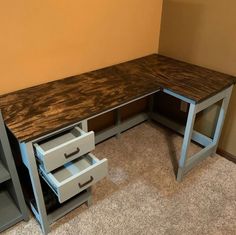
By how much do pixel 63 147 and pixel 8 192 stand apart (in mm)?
698

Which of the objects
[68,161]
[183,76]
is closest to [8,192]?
[68,161]

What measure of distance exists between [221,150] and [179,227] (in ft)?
2.83

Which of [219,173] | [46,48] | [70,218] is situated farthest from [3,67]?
[219,173]

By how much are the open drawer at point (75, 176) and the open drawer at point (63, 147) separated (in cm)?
8

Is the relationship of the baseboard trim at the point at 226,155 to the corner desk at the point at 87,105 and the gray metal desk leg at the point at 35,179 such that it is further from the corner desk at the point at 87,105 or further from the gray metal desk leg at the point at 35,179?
the gray metal desk leg at the point at 35,179

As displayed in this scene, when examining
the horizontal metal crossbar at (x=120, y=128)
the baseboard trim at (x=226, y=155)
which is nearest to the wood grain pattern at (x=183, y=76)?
the horizontal metal crossbar at (x=120, y=128)

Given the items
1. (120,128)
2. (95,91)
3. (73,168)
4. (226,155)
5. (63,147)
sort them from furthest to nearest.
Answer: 1. (120,128)
2. (226,155)
3. (95,91)
4. (73,168)
5. (63,147)

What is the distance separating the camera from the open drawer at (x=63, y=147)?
125 centimetres

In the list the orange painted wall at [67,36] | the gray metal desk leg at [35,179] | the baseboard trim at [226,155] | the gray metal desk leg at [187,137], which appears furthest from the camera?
the baseboard trim at [226,155]

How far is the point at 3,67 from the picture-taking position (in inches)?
61.1

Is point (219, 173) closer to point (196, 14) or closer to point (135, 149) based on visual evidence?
point (135, 149)

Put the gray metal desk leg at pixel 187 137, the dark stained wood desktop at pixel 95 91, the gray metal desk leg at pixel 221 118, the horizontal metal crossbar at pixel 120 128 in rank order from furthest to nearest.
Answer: the horizontal metal crossbar at pixel 120 128
the gray metal desk leg at pixel 221 118
the gray metal desk leg at pixel 187 137
the dark stained wood desktop at pixel 95 91

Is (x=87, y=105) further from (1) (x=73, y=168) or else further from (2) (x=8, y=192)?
(2) (x=8, y=192)

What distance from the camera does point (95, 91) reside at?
1671 mm
